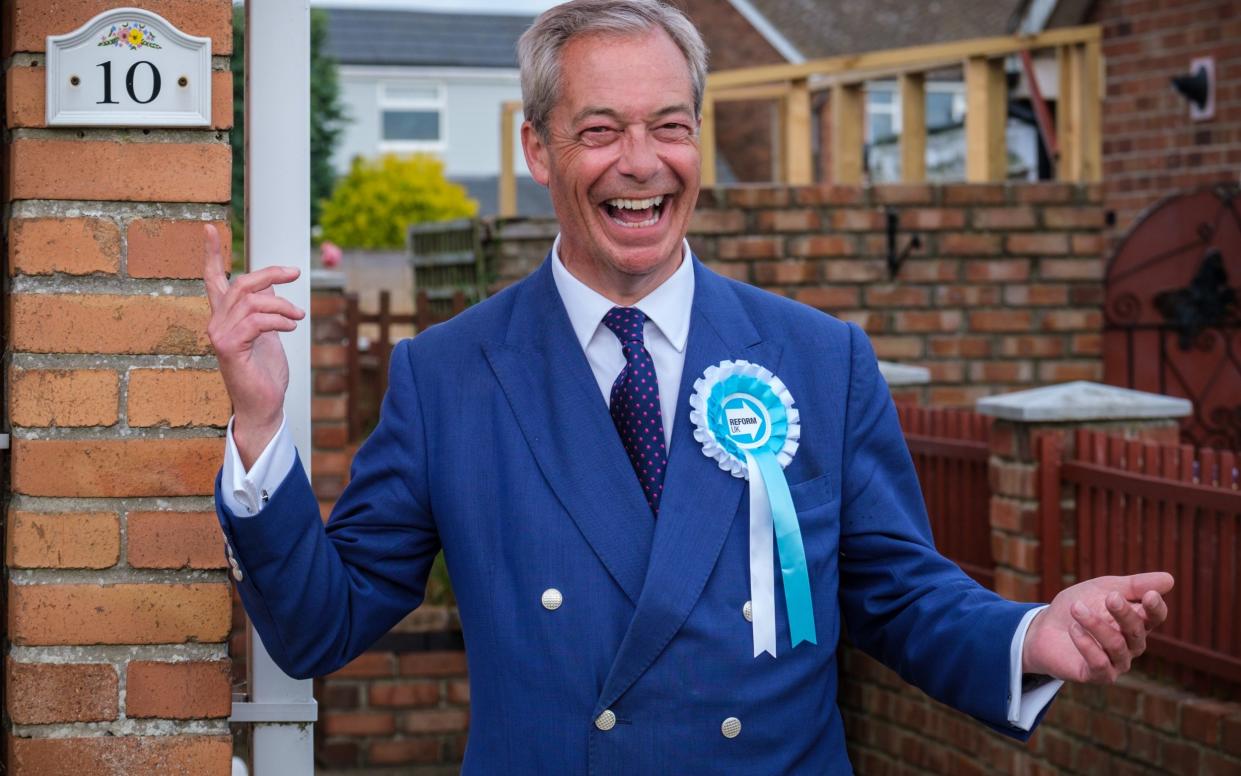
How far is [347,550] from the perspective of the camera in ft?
7.89

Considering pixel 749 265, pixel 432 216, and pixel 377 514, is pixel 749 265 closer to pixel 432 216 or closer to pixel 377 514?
pixel 377 514

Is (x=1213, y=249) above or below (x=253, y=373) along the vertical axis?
above

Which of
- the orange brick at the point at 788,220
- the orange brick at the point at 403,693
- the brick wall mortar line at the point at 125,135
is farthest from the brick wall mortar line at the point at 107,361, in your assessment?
the orange brick at the point at 788,220

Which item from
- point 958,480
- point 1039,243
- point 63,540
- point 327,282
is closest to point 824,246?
point 1039,243

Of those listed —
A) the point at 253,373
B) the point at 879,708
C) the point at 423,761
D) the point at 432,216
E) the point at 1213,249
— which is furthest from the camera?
the point at 432,216

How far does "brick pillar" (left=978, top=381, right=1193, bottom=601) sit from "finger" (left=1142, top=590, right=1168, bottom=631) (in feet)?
9.80

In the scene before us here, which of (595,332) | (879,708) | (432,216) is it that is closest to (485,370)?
(595,332)

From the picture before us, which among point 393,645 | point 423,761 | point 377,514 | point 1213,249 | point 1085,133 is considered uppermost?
point 1085,133

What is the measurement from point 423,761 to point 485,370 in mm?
4425

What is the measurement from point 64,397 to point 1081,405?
3410mm

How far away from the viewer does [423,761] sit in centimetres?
664

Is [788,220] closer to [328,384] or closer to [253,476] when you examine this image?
[328,384]

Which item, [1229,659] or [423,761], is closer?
[1229,659]

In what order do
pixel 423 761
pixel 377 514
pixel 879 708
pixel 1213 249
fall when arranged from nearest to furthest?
1. pixel 377 514
2. pixel 879 708
3. pixel 423 761
4. pixel 1213 249
